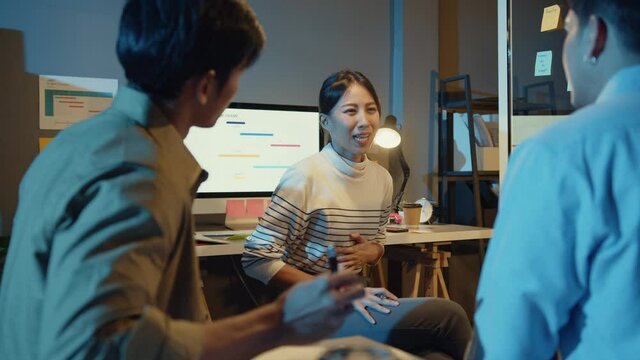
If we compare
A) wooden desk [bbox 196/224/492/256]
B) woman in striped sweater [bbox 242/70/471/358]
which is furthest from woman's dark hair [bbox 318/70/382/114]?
wooden desk [bbox 196/224/492/256]

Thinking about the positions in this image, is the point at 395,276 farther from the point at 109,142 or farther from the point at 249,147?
the point at 109,142

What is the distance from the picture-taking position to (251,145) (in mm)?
2506

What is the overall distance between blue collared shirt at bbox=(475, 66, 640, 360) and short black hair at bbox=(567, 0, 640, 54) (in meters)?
0.08

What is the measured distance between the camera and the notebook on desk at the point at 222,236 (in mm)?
2119

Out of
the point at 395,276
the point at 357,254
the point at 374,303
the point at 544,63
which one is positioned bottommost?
the point at 395,276

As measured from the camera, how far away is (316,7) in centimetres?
302

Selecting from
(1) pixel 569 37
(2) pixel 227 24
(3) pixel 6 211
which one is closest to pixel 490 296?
(1) pixel 569 37

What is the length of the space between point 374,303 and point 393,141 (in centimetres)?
144

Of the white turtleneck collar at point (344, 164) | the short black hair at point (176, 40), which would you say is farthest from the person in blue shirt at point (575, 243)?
the white turtleneck collar at point (344, 164)

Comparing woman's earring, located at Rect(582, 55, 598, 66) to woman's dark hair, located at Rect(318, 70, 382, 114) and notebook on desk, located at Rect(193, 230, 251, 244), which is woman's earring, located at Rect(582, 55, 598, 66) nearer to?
woman's dark hair, located at Rect(318, 70, 382, 114)

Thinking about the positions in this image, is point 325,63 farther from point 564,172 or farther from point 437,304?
point 564,172

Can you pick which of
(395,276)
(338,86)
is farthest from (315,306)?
(395,276)

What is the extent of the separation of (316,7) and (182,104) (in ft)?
7.89

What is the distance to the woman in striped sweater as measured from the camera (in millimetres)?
1562
